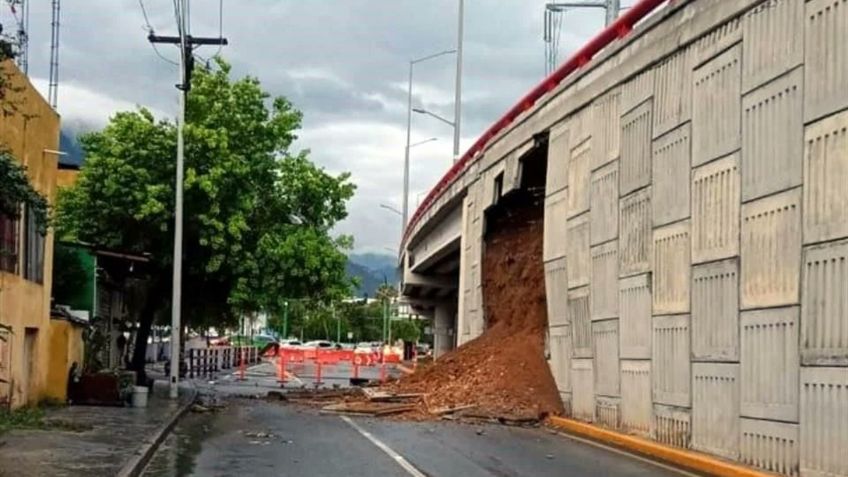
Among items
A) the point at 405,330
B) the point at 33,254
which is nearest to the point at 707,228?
the point at 33,254

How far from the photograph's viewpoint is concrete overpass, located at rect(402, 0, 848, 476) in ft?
46.8

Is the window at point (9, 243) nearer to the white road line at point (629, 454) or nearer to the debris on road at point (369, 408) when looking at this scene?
the debris on road at point (369, 408)

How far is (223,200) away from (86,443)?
17619 millimetres

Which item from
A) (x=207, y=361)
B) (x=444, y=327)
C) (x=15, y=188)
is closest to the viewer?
(x=15, y=188)

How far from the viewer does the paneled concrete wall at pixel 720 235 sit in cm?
1420

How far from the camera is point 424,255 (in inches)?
1865

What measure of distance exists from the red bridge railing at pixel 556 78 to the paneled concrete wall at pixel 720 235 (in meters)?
0.42

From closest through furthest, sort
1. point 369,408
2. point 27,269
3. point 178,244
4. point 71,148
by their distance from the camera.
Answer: point 27,269 → point 369,408 → point 178,244 → point 71,148

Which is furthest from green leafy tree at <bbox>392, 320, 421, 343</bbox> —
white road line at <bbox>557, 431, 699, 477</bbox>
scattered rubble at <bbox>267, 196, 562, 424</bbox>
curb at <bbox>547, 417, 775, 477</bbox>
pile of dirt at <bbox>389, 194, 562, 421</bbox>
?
white road line at <bbox>557, 431, 699, 477</bbox>

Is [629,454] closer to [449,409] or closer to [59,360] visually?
[449,409]

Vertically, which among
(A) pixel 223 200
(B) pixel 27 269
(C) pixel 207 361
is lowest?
(C) pixel 207 361

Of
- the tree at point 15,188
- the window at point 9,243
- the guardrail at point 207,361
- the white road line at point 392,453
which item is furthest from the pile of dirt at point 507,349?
the guardrail at point 207,361

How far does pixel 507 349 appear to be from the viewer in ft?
94.4

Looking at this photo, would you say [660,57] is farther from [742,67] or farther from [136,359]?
[136,359]
